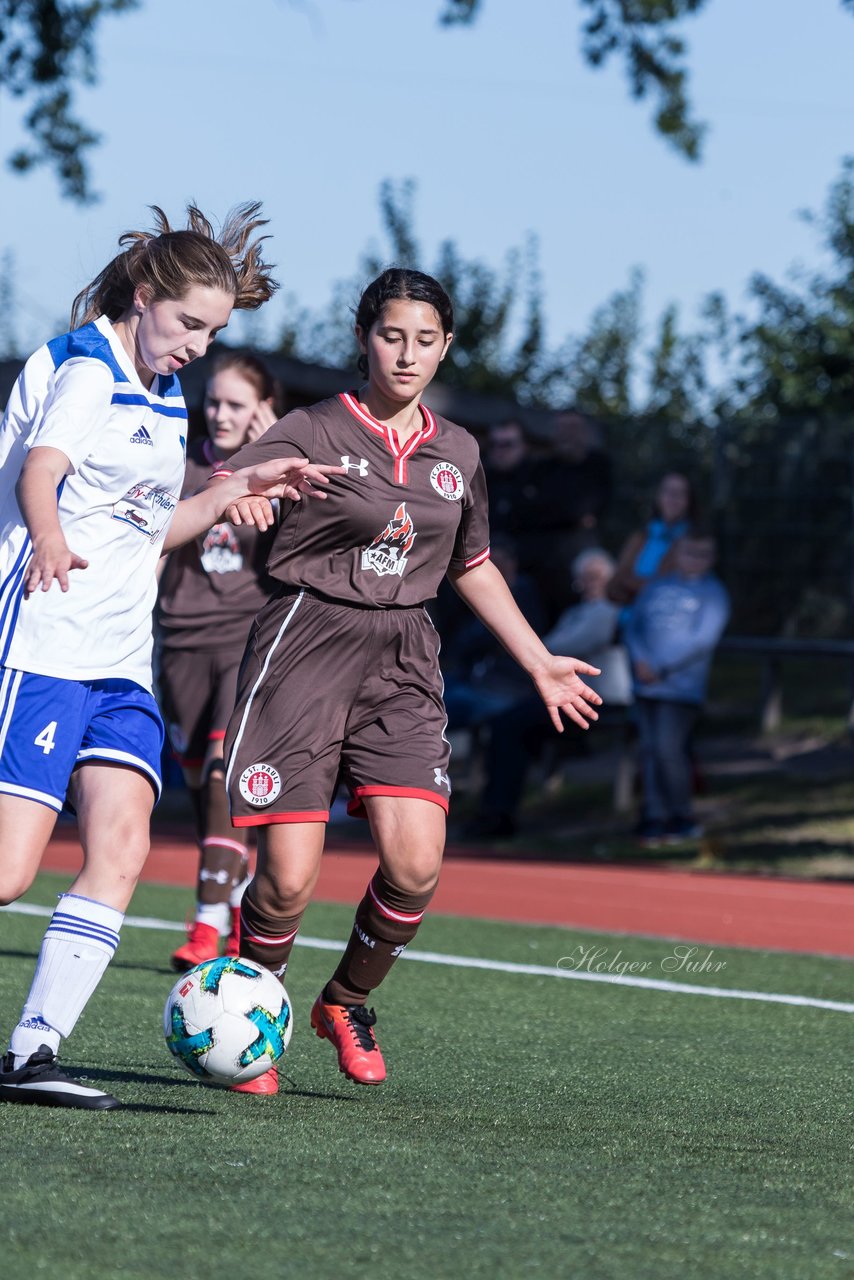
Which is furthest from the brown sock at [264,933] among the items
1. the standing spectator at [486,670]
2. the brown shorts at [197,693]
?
the standing spectator at [486,670]

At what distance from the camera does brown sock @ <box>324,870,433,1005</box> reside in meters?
4.79

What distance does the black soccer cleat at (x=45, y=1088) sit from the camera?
4.24 metres

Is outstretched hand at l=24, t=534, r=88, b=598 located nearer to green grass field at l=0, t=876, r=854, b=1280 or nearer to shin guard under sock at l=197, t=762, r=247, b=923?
green grass field at l=0, t=876, r=854, b=1280

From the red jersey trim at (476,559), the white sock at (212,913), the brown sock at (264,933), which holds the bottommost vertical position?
the white sock at (212,913)

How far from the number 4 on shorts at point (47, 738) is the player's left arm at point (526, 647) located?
1.27 m

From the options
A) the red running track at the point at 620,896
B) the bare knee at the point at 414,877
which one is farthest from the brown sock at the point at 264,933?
the red running track at the point at 620,896

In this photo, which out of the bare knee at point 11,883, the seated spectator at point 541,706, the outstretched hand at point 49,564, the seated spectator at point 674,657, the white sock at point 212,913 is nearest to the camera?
the outstretched hand at point 49,564

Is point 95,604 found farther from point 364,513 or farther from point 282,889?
point 282,889

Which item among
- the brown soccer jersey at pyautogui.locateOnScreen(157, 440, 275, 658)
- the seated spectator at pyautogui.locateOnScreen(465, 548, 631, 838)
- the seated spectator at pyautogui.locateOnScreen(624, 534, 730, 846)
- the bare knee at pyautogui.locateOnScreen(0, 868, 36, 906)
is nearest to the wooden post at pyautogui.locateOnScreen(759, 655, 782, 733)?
the seated spectator at pyautogui.locateOnScreen(465, 548, 631, 838)

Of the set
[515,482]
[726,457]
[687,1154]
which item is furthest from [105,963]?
[726,457]

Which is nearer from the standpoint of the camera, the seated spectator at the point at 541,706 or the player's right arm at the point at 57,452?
the player's right arm at the point at 57,452

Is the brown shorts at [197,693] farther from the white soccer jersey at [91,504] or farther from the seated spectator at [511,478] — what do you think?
the seated spectator at [511,478]

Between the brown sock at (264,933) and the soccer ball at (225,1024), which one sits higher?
the brown sock at (264,933)

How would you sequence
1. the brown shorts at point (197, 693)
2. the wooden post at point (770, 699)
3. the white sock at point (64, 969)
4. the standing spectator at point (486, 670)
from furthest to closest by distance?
1. the wooden post at point (770, 699)
2. the standing spectator at point (486, 670)
3. the brown shorts at point (197, 693)
4. the white sock at point (64, 969)
